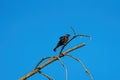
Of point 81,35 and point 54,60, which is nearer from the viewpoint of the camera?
point 54,60

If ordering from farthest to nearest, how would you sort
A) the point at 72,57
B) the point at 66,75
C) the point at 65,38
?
1. the point at 65,38
2. the point at 72,57
3. the point at 66,75

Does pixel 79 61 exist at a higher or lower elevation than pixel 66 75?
higher

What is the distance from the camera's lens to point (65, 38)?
12570mm

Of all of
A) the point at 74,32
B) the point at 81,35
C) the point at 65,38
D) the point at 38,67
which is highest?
the point at 65,38

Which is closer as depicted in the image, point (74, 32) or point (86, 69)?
point (86, 69)

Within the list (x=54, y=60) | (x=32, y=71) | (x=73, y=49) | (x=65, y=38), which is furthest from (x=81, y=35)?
(x=65, y=38)

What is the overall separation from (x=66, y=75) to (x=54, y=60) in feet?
2.26

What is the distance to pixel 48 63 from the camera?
4715 mm

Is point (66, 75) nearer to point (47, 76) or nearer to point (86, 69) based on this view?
point (86, 69)

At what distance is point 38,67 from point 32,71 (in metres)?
0.17

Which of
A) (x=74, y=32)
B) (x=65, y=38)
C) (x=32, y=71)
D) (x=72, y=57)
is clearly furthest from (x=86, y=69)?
(x=65, y=38)

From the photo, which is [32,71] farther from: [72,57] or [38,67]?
[72,57]

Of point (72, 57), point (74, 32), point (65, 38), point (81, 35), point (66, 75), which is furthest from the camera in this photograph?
point (65, 38)

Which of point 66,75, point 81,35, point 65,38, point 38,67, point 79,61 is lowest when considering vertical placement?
point 66,75
